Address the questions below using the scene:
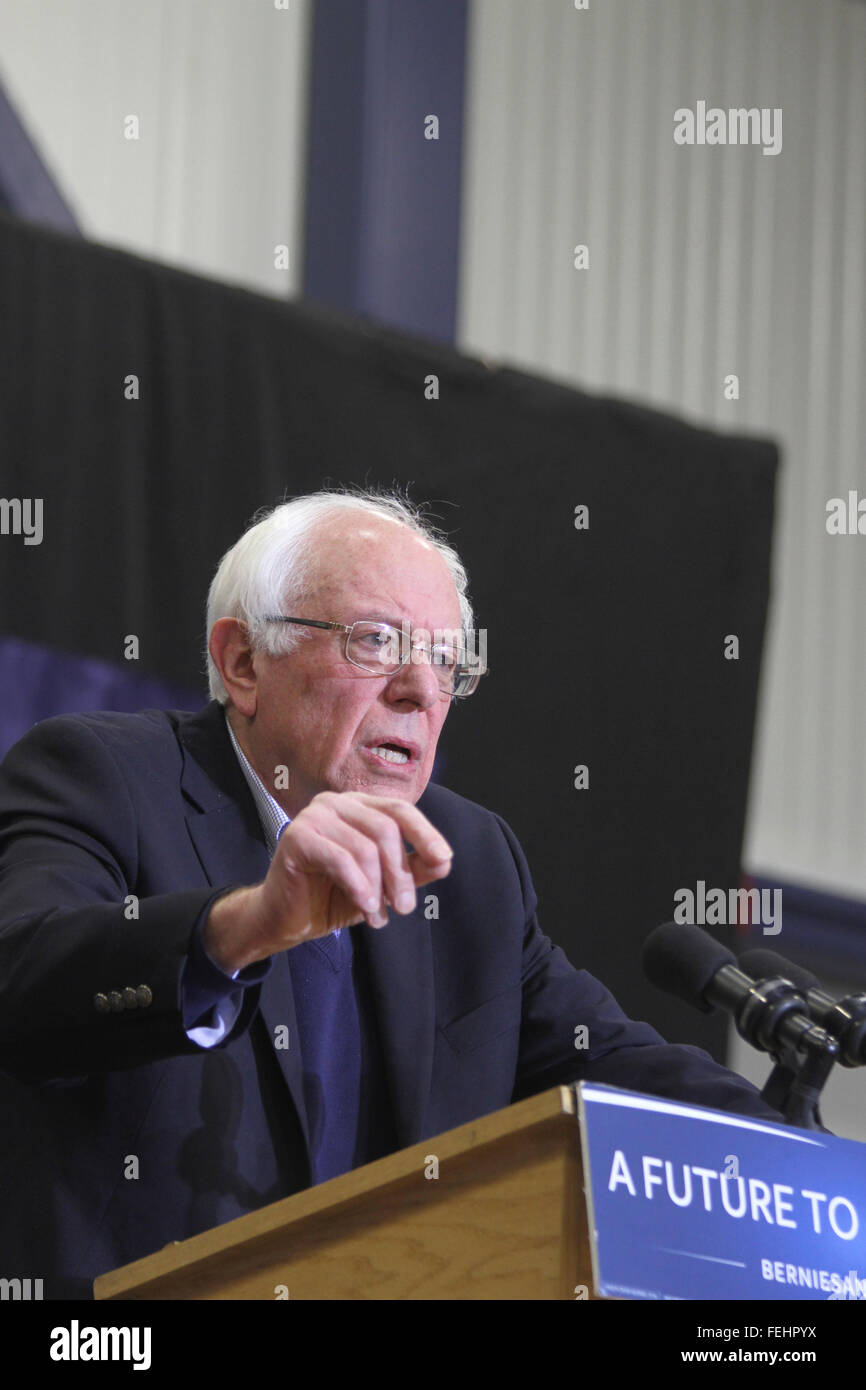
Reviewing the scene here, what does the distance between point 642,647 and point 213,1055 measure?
8.28 ft

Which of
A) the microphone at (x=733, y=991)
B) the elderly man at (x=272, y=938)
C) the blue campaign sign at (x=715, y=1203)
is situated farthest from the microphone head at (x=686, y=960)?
the blue campaign sign at (x=715, y=1203)

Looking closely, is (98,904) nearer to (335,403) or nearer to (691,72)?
(335,403)

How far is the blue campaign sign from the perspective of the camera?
1250 millimetres

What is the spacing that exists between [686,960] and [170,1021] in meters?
0.49

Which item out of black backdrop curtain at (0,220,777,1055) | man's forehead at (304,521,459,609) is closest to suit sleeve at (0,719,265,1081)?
man's forehead at (304,521,459,609)

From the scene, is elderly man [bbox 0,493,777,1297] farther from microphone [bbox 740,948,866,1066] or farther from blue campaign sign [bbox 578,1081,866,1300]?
blue campaign sign [bbox 578,1081,866,1300]

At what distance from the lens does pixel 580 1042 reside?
221 centimetres

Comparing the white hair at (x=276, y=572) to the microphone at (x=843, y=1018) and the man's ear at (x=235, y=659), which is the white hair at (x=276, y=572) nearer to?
the man's ear at (x=235, y=659)

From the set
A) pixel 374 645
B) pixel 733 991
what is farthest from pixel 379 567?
pixel 733 991

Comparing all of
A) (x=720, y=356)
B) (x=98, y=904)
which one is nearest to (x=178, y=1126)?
(x=98, y=904)

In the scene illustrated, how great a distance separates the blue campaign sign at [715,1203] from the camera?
4.10 ft

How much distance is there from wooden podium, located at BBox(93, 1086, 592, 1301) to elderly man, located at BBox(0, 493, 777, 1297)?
19 cm

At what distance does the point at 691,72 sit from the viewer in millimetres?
5504

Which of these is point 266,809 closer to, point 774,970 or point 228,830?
point 228,830
